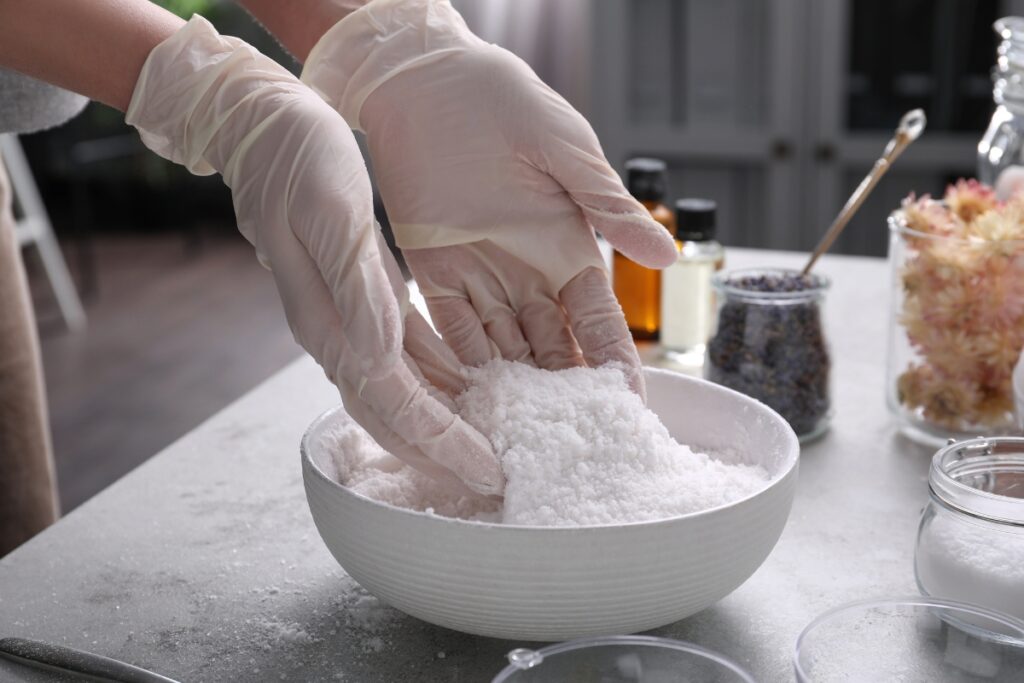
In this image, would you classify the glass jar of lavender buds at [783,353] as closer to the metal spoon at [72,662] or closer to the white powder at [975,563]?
the white powder at [975,563]

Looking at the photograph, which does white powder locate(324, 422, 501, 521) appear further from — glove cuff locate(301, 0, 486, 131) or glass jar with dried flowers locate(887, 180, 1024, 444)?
glass jar with dried flowers locate(887, 180, 1024, 444)

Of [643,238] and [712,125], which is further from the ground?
[643,238]

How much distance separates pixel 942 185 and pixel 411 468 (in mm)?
2650

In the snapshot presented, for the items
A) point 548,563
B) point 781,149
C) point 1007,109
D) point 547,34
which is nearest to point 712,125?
point 781,149

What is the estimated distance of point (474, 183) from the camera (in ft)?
3.06

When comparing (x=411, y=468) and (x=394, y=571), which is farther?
(x=411, y=468)

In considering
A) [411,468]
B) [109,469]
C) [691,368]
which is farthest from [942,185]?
[411,468]

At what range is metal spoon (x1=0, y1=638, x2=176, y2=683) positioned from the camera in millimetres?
670

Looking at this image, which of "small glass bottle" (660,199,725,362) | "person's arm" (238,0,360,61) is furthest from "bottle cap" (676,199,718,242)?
"person's arm" (238,0,360,61)

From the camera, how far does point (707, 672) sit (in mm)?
610

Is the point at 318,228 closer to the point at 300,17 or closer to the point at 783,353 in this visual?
the point at 300,17

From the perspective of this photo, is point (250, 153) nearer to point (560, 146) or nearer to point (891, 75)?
point (560, 146)

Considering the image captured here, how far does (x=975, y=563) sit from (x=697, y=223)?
0.60 meters

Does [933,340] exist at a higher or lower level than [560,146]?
lower
